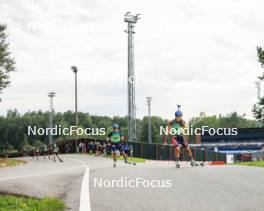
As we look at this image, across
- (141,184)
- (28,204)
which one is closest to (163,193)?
(141,184)

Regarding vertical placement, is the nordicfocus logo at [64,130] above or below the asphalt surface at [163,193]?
above

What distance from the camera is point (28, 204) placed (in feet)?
20.4

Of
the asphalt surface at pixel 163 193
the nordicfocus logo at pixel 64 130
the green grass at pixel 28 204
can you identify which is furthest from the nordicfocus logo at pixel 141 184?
the nordicfocus logo at pixel 64 130

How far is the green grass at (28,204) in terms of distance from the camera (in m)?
5.95

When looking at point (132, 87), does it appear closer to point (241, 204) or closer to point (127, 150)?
point (127, 150)

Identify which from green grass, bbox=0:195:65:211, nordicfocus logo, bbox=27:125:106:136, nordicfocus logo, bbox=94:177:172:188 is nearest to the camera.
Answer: green grass, bbox=0:195:65:211

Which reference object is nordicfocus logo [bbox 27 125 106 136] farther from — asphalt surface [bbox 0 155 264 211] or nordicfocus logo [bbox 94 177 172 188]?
asphalt surface [bbox 0 155 264 211]

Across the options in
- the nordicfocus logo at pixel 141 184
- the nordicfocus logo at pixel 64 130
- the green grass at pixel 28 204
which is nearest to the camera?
the green grass at pixel 28 204

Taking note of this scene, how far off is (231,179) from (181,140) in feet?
21.4

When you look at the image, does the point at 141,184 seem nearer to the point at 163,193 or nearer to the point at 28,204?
the point at 163,193

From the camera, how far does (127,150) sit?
38.5 metres

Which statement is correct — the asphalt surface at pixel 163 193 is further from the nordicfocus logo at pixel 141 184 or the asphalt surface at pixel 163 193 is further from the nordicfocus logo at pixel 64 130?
the nordicfocus logo at pixel 64 130

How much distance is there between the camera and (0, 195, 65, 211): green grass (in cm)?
595

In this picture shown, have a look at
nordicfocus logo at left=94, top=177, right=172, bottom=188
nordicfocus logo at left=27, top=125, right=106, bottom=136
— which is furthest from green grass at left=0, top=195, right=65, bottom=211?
nordicfocus logo at left=27, top=125, right=106, bottom=136
